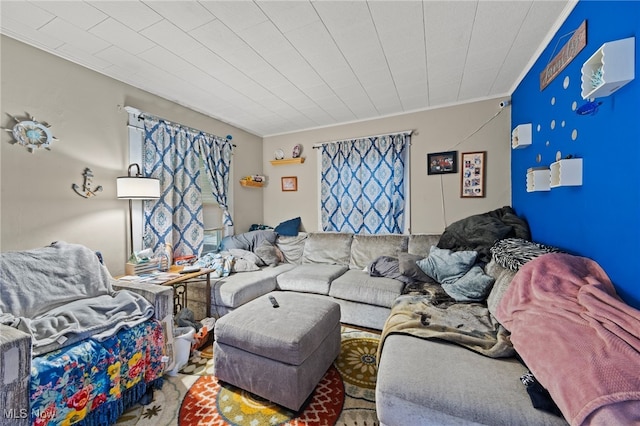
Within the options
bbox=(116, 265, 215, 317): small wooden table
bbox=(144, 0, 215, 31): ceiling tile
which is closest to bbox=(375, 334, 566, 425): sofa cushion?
bbox=(116, 265, 215, 317): small wooden table

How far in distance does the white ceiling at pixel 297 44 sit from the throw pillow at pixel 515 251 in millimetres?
1533

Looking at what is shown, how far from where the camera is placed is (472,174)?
303 centimetres

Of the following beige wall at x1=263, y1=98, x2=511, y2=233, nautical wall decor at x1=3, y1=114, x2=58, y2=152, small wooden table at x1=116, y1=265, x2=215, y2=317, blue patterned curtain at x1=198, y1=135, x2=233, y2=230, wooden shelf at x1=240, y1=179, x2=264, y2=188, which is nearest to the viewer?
nautical wall decor at x1=3, y1=114, x2=58, y2=152

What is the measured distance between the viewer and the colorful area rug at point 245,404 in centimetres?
145

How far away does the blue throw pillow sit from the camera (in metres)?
3.85

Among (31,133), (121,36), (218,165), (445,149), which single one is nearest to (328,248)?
(218,165)

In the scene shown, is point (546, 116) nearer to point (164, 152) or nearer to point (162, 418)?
point (162, 418)

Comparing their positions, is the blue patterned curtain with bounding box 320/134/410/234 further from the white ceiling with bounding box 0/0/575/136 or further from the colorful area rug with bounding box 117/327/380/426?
the colorful area rug with bounding box 117/327/380/426

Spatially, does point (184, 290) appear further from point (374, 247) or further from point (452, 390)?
point (452, 390)

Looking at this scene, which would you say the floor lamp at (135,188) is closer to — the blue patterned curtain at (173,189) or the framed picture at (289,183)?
the blue patterned curtain at (173,189)

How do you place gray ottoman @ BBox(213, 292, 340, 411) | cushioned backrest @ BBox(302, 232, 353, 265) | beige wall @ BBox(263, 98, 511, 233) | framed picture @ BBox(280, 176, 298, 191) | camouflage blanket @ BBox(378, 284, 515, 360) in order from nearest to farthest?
camouflage blanket @ BBox(378, 284, 515, 360) < gray ottoman @ BBox(213, 292, 340, 411) < beige wall @ BBox(263, 98, 511, 233) < cushioned backrest @ BBox(302, 232, 353, 265) < framed picture @ BBox(280, 176, 298, 191)

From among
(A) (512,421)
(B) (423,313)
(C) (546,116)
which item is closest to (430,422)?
(A) (512,421)

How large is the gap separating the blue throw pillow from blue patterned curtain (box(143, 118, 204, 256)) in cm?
113

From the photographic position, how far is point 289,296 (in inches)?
82.2
